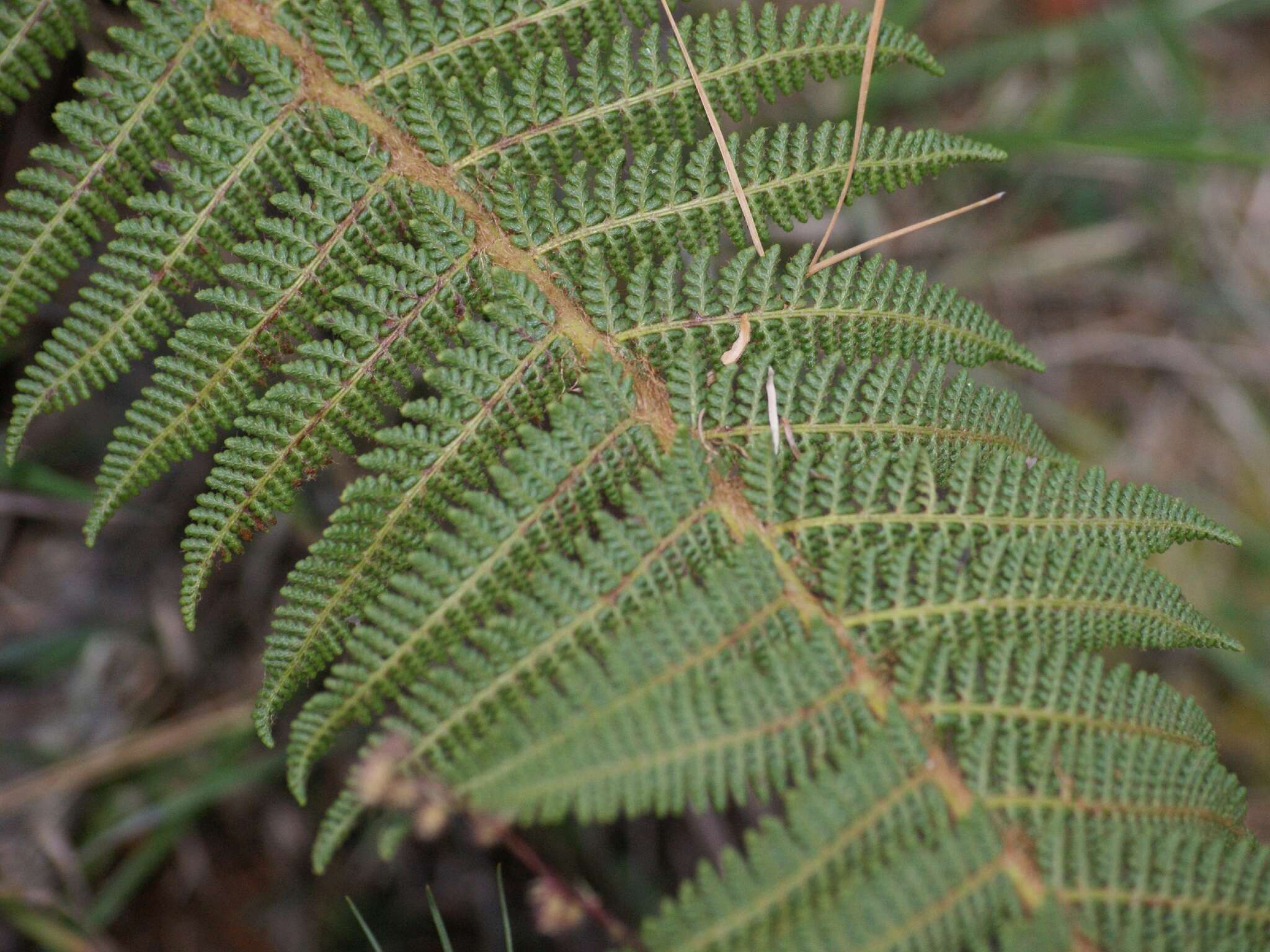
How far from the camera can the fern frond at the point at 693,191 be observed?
6.05 ft

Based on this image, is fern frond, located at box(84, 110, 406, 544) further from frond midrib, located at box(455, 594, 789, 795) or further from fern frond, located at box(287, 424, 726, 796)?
frond midrib, located at box(455, 594, 789, 795)

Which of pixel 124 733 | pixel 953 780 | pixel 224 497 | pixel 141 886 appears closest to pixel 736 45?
pixel 224 497

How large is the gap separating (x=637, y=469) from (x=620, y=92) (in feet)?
2.58

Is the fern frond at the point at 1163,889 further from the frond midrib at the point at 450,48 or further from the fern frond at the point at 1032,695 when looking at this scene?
the frond midrib at the point at 450,48

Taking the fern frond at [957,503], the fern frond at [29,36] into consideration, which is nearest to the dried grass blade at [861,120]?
the fern frond at [957,503]

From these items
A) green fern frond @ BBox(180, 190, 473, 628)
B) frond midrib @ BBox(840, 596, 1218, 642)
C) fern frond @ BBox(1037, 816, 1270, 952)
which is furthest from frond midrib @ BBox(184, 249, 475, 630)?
fern frond @ BBox(1037, 816, 1270, 952)

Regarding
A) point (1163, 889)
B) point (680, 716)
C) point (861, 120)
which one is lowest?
point (1163, 889)

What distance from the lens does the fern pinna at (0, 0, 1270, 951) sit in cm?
151

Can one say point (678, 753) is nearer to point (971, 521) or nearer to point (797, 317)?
point (971, 521)

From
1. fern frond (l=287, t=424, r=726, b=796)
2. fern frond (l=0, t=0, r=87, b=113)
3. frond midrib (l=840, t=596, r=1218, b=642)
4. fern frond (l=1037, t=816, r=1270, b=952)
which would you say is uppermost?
fern frond (l=0, t=0, r=87, b=113)

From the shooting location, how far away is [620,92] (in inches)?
74.0

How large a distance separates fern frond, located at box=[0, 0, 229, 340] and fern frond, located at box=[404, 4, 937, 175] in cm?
46

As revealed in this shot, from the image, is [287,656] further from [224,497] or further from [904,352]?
[904,352]

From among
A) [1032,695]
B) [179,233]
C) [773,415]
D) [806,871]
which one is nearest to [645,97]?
[773,415]
